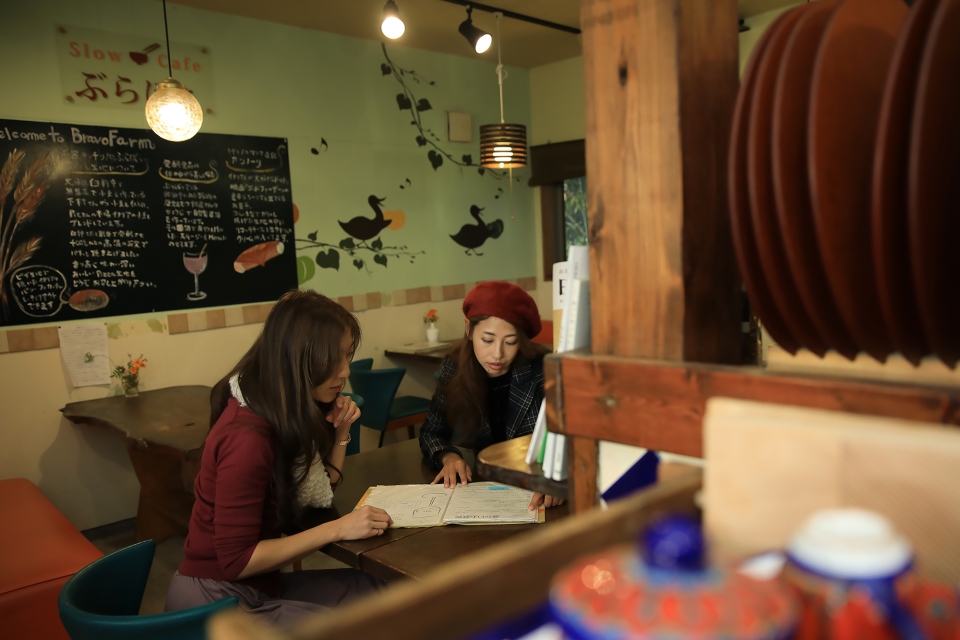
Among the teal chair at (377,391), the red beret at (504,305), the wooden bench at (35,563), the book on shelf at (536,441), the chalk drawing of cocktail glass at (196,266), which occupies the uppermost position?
the chalk drawing of cocktail glass at (196,266)

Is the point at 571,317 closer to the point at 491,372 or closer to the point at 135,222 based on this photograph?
the point at 491,372

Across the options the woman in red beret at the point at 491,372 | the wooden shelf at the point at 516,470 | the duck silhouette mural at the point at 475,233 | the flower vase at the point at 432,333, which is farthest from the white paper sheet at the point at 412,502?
the duck silhouette mural at the point at 475,233

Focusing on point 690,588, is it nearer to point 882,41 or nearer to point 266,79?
point 882,41

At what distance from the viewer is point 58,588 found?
2201 mm

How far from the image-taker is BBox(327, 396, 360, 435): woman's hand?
2.17m

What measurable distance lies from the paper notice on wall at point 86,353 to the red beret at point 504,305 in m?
2.27

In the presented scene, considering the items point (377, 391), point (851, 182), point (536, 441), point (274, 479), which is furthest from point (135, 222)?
point (851, 182)

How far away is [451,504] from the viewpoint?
1900 mm

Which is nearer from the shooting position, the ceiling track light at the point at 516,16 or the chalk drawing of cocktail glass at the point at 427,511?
the chalk drawing of cocktail glass at the point at 427,511

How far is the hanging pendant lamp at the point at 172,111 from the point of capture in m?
3.15

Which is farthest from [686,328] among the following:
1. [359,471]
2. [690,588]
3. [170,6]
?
[170,6]

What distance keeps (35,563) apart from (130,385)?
1.49 meters

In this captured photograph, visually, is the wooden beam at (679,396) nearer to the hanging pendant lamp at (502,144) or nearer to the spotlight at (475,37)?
the spotlight at (475,37)

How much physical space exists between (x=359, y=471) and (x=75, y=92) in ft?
9.01
